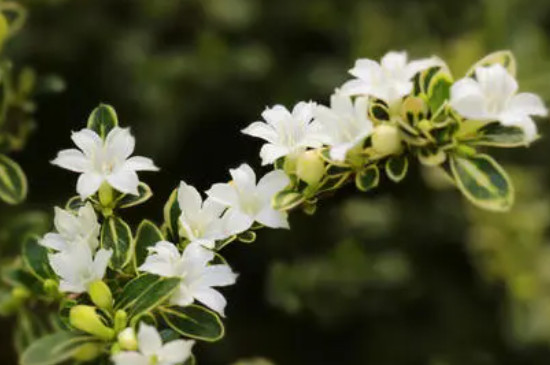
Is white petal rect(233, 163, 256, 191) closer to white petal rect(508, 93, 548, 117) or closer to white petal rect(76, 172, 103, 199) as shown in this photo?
white petal rect(76, 172, 103, 199)

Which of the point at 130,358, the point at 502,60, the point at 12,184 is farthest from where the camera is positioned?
the point at 12,184

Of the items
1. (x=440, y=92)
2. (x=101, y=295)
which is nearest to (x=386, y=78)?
(x=440, y=92)

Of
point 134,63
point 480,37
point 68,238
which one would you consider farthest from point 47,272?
point 480,37

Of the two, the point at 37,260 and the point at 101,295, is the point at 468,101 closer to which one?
the point at 101,295

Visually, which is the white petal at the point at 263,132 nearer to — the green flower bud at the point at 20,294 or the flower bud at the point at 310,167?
the flower bud at the point at 310,167

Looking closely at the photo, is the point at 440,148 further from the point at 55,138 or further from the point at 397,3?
the point at 397,3

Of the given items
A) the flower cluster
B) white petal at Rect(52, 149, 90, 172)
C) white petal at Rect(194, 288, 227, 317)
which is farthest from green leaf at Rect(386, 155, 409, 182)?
white petal at Rect(52, 149, 90, 172)

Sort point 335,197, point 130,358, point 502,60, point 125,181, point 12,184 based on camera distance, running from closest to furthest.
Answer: point 130,358, point 125,181, point 502,60, point 12,184, point 335,197
